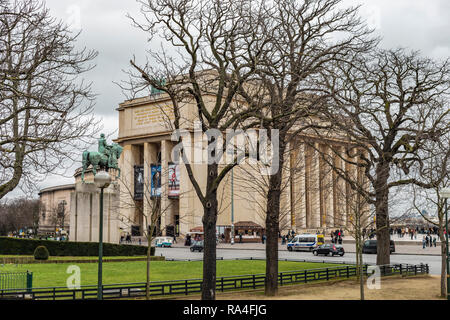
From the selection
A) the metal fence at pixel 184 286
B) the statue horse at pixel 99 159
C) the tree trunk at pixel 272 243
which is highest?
the statue horse at pixel 99 159

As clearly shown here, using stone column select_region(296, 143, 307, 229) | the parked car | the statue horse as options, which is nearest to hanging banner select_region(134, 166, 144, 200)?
the parked car

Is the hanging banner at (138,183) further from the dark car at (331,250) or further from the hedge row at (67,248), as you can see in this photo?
the dark car at (331,250)

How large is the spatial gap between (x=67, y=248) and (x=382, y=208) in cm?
2387

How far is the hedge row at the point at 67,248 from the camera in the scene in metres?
39.4

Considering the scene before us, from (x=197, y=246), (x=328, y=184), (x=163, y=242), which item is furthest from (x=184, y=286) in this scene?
(x=163, y=242)

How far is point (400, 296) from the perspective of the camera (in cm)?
2136

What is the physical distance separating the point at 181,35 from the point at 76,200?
26.0 m

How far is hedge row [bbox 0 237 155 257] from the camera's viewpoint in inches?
1551

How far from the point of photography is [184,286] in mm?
22922

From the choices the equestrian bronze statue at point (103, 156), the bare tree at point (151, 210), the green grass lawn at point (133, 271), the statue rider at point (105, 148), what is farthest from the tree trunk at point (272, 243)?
the statue rider at point (105, 148)

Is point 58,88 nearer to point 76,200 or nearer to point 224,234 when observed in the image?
point 76,200

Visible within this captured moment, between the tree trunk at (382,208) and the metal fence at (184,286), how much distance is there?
3.22 ft

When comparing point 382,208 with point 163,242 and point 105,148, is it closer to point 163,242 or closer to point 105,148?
point 105,148
